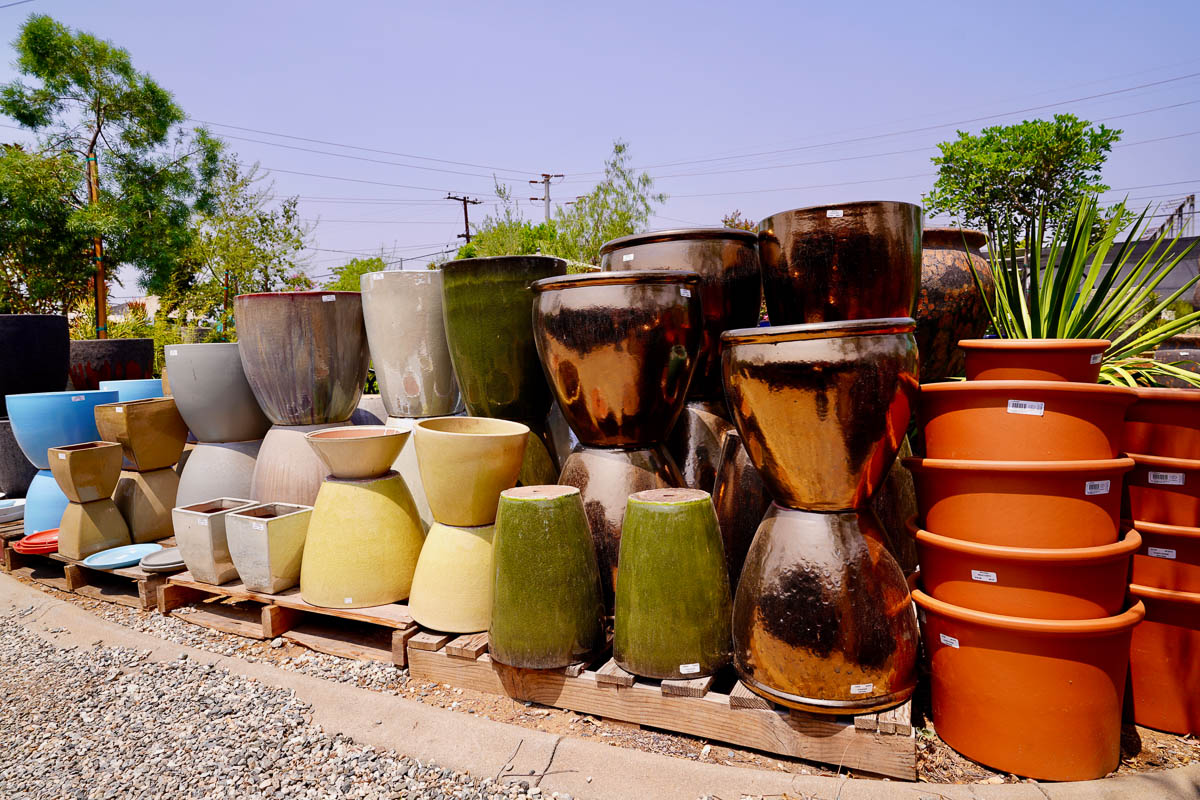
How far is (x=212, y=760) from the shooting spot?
2092mm

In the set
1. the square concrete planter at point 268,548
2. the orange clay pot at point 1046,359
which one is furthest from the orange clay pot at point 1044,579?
the square concrete planter at point 268,548

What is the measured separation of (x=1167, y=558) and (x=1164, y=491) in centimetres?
20

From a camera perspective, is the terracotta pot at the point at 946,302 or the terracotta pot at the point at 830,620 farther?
the terracotta pot at the point at 946,302

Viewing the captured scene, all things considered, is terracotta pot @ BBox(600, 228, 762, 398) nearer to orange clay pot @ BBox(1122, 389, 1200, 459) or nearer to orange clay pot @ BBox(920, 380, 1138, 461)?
orange clay pot @ BBox(920, 380, 1138, 461)

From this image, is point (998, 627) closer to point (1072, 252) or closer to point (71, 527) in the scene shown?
point (1072, 252)

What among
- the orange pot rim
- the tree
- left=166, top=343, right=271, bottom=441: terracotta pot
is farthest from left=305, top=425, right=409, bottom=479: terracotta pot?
the tree

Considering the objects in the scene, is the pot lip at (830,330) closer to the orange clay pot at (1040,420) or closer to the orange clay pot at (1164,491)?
the orange clay pot at (1040,420)

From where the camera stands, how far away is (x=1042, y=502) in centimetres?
184

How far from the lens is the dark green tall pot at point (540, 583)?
2180mm

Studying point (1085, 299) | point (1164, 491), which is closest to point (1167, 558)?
point (1164, 491)

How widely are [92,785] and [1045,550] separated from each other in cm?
278

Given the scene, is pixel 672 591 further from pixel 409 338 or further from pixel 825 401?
pixel 409 338

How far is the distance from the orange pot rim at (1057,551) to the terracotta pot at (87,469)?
3789mm

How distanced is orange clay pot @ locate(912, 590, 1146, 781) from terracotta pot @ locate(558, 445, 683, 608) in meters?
1.06
